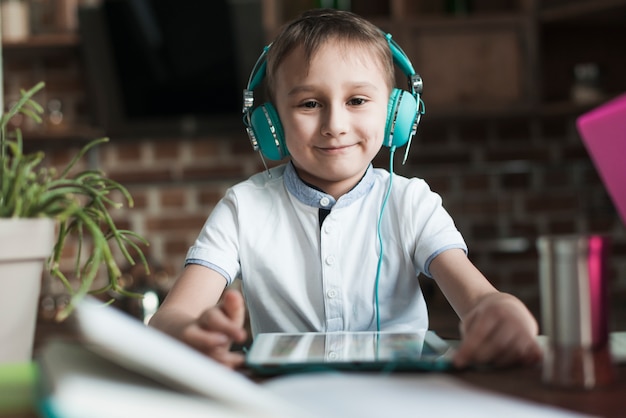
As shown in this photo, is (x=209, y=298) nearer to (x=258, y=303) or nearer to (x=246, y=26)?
(x=258, y=303)

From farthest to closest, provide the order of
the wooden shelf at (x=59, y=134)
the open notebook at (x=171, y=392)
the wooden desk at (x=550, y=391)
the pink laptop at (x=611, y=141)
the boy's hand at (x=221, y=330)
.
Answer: the wooden shelf at (x=59, y=134) < the pink laptop at (x=611, y=141) < the boy's hand at (x=221, y=330) < the wooden desk at (x=550, y=391) < the open notebook at (x=171, y=392)

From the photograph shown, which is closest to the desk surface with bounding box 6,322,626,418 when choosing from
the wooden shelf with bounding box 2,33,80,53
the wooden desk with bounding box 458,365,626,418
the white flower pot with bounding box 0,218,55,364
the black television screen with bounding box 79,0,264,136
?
the wooden desk with bounding box 458,365,626,418

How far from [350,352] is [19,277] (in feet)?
0.92

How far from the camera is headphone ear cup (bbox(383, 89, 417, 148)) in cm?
110

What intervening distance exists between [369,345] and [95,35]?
2628 millimetres

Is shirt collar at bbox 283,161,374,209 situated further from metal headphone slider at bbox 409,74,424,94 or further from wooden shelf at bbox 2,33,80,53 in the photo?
wooden shelf at bbox 2,33,80,53

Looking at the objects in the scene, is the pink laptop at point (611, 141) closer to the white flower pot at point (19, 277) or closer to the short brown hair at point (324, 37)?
the short brown hair at point (324, 37)

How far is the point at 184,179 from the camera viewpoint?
3.27m

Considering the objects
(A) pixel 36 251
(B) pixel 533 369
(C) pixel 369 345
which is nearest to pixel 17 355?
(A) pixel 36 251

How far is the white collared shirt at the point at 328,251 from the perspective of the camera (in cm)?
108

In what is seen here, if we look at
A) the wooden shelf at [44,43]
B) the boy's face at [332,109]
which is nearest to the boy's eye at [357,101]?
the boy's face at [332,109]

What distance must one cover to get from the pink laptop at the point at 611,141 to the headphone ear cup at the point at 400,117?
327 mm

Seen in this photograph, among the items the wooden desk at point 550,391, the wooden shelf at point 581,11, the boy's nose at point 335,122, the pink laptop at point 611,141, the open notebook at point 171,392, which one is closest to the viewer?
the open notebook at point 171,392

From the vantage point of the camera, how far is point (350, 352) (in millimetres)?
705
